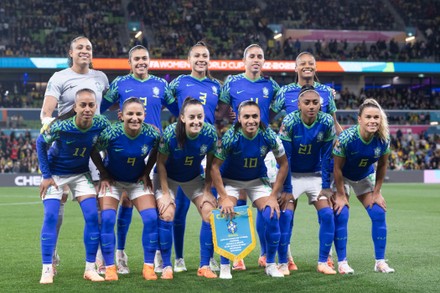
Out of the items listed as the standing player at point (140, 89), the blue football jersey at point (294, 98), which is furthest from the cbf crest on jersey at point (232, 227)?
the blue football jersey at point (294, 98)

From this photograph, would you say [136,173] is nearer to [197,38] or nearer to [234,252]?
[234,252]

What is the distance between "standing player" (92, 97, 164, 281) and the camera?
680cm

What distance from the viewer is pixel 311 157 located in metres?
7.41

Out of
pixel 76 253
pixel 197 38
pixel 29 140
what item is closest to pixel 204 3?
pixel 197 38

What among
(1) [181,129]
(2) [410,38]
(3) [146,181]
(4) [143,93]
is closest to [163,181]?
(3) [146,181]

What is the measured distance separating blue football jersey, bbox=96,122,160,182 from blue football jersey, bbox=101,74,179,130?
2.74 ft

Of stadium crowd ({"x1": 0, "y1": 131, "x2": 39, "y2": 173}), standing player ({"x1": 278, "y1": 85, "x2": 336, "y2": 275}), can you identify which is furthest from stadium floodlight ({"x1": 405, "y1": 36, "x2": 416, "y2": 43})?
standing player ({"x1": 278, "y1": 85, "x2": 336, "y2": 275})

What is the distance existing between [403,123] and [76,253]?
29779 millimetres

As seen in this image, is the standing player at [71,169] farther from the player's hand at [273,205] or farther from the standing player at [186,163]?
the player's hand at [273,205]

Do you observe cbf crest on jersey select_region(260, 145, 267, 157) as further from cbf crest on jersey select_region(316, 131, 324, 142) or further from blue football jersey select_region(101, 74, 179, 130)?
blue football jersey select_region(101, 74, 179, 130)

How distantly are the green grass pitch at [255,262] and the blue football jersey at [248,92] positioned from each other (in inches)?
75.7

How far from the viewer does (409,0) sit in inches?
1839

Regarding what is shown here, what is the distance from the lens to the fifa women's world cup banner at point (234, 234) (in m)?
6.73

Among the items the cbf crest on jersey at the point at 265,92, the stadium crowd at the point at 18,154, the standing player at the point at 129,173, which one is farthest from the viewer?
the stadium crowd at the point at 18,154
